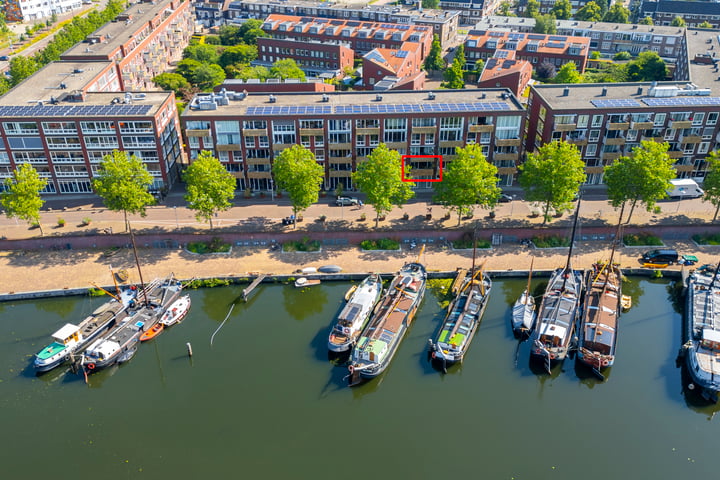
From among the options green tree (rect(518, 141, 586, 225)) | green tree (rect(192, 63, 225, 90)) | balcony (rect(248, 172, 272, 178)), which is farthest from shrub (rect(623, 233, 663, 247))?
green tree (rect(192, 63, 225, 90))

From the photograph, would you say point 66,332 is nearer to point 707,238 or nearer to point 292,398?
point 292,398

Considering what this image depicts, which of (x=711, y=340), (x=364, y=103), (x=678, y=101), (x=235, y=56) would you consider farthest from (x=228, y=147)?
(x=235, y=56)

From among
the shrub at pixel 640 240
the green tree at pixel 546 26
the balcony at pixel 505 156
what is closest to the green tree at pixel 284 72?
the balcony at pixel 505 156

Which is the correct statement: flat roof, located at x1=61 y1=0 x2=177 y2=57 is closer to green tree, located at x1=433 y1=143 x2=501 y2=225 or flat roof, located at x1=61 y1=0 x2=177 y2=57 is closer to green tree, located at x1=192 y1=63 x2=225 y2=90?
green tree, located at x1=192 y1=63 x2=225 y2=90

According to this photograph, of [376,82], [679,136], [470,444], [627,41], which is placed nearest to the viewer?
[470,444]

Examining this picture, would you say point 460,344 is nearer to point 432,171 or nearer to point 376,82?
point 432,171

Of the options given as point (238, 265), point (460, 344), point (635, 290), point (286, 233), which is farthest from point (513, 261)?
point (238, 265)

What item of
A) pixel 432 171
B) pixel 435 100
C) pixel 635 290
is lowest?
pixel 635 290
